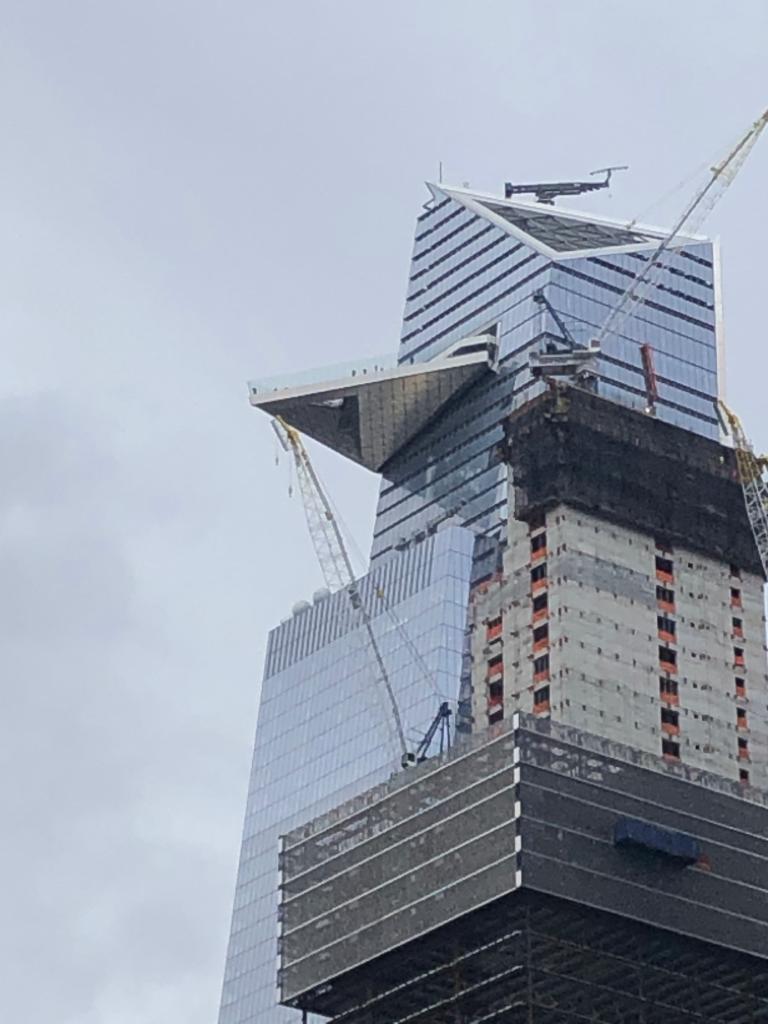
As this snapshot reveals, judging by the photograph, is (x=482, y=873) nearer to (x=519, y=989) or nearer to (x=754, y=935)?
(x=519, y=989)

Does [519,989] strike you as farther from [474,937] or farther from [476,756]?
[476,756]

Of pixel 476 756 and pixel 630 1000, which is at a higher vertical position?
pixel 476 756

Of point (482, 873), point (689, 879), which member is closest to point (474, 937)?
point (482, 873)

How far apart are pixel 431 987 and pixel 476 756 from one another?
18.5 metres

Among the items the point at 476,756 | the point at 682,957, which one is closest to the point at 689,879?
the point at 682,957

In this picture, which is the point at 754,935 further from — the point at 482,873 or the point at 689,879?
the point at 482,873

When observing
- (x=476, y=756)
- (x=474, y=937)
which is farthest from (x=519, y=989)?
(x=476, y=756)

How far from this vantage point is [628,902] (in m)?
Result: 193

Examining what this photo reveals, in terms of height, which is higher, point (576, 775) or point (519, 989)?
point (576, 775)

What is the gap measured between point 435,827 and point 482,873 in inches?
331

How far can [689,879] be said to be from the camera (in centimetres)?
19825

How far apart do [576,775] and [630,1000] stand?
17.9m

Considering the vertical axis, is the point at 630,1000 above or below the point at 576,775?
below

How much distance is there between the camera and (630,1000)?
198 meters
